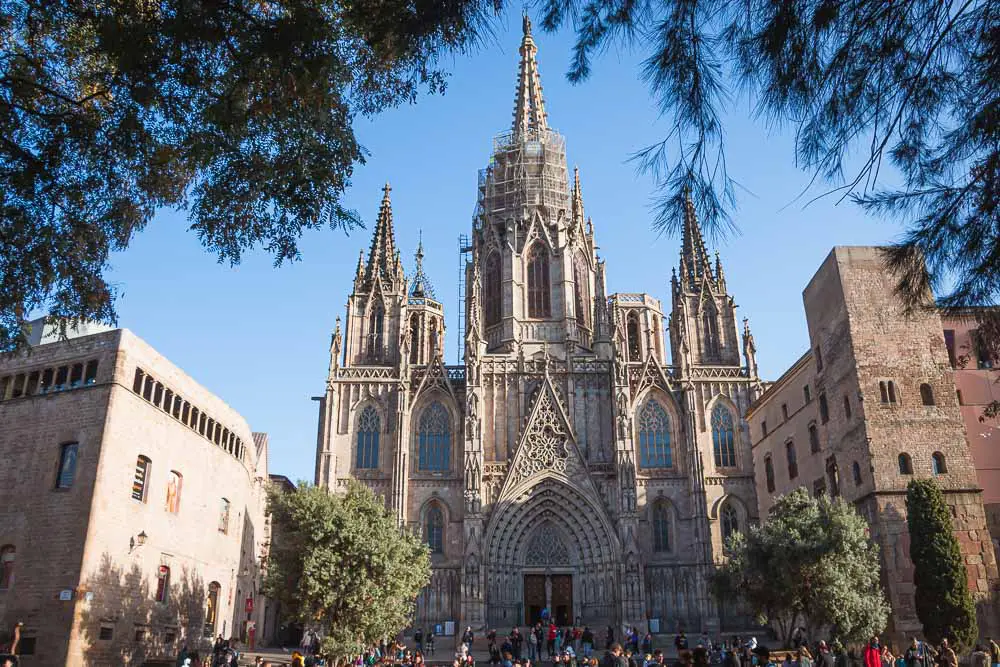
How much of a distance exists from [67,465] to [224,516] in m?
9.67

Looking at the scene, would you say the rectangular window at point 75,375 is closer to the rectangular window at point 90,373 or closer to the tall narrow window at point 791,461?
the rectangular window at point 90,373

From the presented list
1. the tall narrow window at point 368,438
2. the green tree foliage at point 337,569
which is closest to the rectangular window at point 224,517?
the green tree foliage at point 337,569

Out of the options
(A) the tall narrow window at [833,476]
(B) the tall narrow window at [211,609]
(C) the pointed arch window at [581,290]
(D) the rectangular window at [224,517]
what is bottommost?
(B) the tall narrow window at [211,609]

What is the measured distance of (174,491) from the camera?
92.3 ft

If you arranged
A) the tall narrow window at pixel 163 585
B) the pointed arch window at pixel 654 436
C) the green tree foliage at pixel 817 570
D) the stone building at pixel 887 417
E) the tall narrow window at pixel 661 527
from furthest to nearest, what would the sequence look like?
the pointed arch window at pixel 654 436 → the tall narrow window at pixel 661 527 → the tall narrow window at pixel 163 585 → the stone building at pixel 887 417 → the green tree foliage at pixel 817 570

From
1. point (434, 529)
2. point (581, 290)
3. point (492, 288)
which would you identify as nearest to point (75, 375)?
point (434, 529)

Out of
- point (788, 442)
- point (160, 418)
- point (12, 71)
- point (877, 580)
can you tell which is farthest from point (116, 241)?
point (788, 442)

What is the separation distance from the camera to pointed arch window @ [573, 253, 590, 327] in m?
49.9

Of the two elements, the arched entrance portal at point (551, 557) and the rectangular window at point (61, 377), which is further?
the arched entrance portal at point (551, 557)

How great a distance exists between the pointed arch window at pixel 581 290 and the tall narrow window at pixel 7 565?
32698 millimetres

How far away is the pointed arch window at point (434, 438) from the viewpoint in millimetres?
43688

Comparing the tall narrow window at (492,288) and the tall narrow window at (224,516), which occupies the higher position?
the tall narrow window at (492,288)

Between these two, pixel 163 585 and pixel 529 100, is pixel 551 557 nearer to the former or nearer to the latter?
pixel 163 585

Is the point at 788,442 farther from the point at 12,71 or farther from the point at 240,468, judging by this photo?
the point at 12,71
